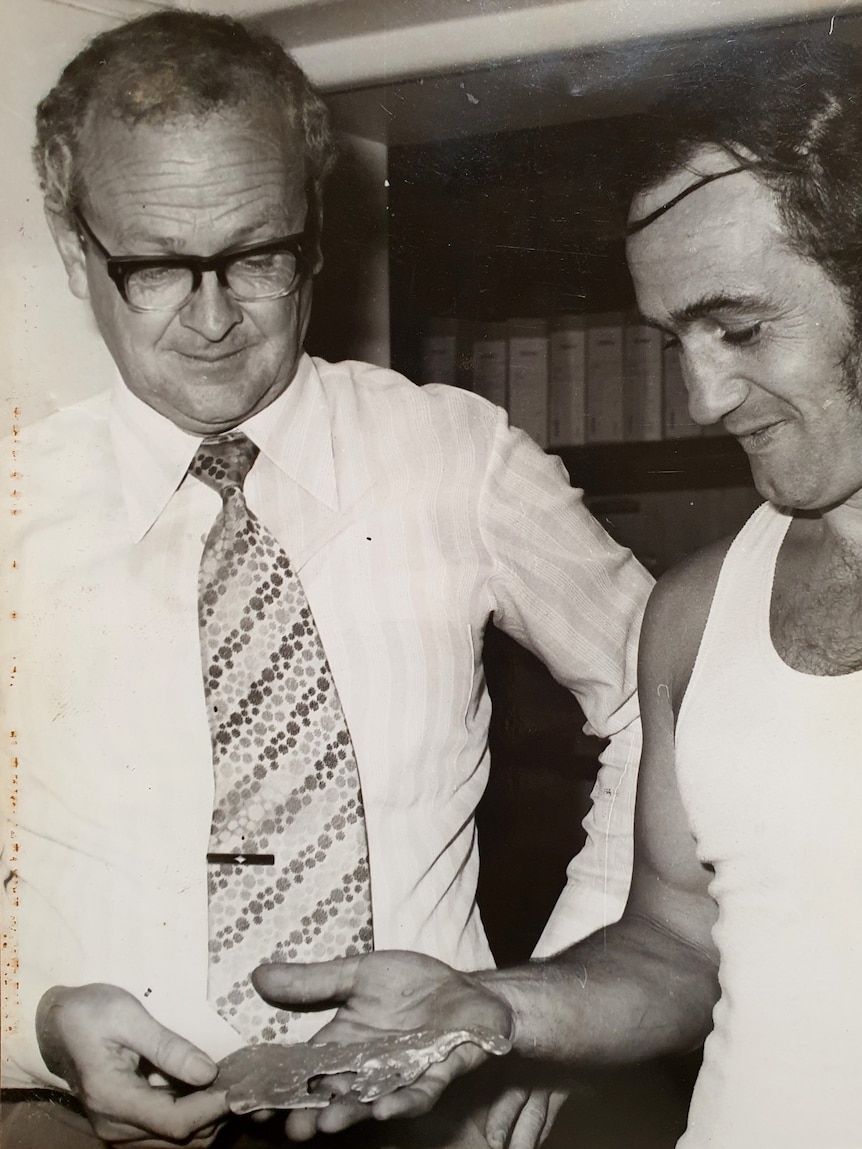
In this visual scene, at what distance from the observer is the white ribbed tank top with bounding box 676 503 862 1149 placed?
1166 millimetres

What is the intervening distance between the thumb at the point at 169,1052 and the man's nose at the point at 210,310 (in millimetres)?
753

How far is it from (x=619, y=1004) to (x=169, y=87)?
1.09 meters

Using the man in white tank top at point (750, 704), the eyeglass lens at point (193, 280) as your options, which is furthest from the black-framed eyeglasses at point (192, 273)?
the man in white tank top at point (750, 704)

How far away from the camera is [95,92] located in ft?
3.87

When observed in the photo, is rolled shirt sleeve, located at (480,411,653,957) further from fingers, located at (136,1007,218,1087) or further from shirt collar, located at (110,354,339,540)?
fingers, located at (136,1007,218,1087)

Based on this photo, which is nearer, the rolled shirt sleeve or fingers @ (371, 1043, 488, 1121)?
fingers @ (371, 1043, 488, 1121)

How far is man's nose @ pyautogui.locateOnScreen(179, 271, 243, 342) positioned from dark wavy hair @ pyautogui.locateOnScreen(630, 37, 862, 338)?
0.45 m

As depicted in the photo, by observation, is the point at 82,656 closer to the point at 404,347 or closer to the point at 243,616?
the point at 243,616

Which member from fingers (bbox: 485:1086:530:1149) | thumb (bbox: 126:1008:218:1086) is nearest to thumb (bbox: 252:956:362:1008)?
thumb (bbox: 126:1008:218:1086)

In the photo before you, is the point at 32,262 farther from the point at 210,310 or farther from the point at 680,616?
the point at 680,616

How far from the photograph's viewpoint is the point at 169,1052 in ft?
4.03

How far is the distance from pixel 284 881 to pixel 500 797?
0.26m

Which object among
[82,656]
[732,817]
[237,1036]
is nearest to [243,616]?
[82,656]

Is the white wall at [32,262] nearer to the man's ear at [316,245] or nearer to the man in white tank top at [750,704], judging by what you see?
the man's ear at [316,245]
